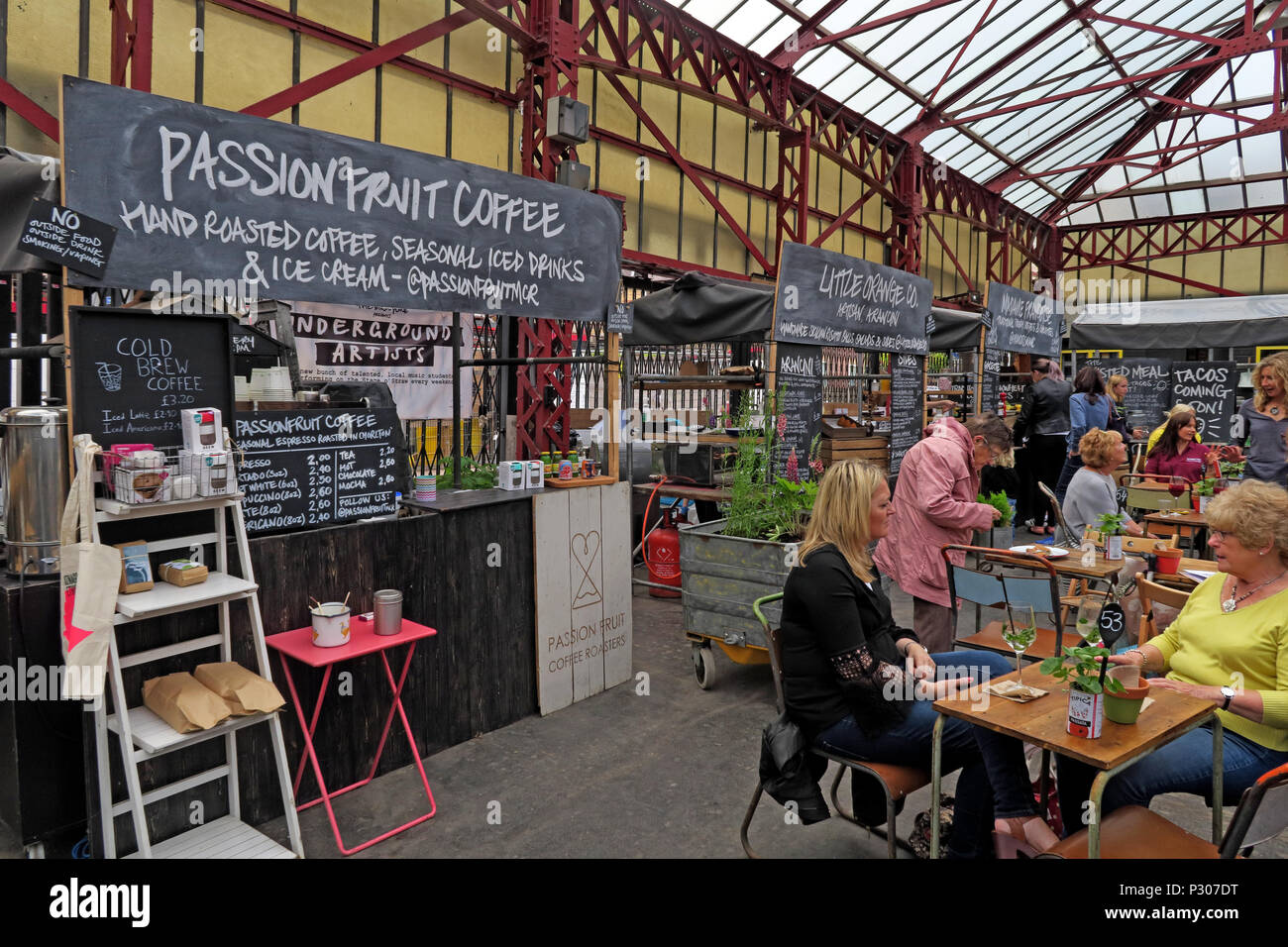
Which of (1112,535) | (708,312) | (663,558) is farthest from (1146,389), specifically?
(1112,535)

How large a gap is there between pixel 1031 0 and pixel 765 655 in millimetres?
11833

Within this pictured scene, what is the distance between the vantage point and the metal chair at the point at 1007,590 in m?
→ 4.38

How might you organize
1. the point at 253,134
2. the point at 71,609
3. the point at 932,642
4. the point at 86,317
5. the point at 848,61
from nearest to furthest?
the point at 71,609
the point at 86,317
the point at 253,134
the point at 932,642
the point at 848,61

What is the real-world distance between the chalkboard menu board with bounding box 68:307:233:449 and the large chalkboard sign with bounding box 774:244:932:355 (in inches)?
189

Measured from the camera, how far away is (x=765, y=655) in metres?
5.28

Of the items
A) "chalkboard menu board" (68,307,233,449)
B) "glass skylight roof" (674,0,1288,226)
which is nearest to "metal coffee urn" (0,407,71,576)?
"chalkboard menu board" (68,307,233,449)

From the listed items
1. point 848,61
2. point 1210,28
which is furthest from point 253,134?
point 1210,28

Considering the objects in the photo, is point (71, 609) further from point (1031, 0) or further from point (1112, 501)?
point (1031, 0)

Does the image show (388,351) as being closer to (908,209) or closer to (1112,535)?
(1112,535)

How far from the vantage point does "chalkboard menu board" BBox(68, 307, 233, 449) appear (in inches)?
124

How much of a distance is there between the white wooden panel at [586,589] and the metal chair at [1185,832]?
2.94 meters

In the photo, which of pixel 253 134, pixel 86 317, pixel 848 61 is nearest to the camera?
pixel 86 317

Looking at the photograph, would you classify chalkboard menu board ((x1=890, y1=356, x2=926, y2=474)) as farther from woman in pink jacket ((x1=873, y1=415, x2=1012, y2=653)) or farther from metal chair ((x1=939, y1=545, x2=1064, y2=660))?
metal chair ((x1=939, y1=545, x2=1064, y2=660))

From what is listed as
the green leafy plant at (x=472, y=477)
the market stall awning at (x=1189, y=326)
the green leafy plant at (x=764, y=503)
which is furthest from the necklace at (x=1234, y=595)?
the market stall awning at (x=1189, y=326)
